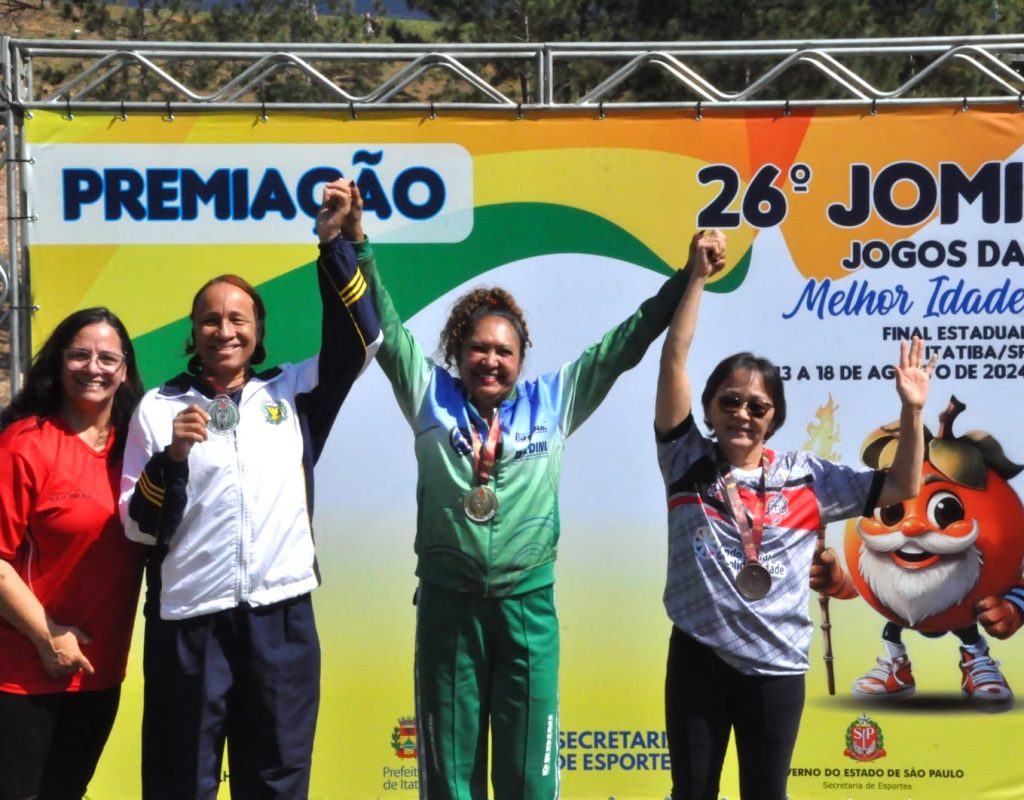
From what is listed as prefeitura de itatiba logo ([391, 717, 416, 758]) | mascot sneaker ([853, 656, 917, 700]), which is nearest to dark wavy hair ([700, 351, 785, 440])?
mascot sneaker ([853, 656, 917, 700])

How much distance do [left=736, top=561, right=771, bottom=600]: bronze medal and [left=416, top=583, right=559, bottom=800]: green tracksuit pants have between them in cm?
52

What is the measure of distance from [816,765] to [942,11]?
7852mm

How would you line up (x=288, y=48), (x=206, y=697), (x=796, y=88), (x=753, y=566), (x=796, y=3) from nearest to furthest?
(x=206, y=697), (x=753, y=566), (x=288, y=48), (x=796, y=88), (x=796, y=3)

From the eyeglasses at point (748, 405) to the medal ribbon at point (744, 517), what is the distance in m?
0.15

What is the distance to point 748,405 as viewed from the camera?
10.1 ft

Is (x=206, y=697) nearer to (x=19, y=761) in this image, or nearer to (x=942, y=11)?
(x=19, y=761)

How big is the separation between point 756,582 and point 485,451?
0.76 m

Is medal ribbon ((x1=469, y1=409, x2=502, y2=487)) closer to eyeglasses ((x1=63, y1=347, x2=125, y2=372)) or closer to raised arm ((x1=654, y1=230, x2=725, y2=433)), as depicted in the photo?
raised arm ((x1=654, y1=230, x2=725, y2=433))

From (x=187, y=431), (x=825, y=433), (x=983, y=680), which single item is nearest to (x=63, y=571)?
(x=187, y=431)

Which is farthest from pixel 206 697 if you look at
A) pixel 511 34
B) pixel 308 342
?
pixel 511 34

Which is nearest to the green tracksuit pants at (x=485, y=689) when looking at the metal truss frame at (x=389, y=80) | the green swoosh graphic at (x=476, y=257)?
the green swoosh graphic at (x=476, y=257)

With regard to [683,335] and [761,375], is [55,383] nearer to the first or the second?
[683,335]

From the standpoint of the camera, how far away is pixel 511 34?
34.9 feet

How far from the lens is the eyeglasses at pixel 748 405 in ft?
10.1
